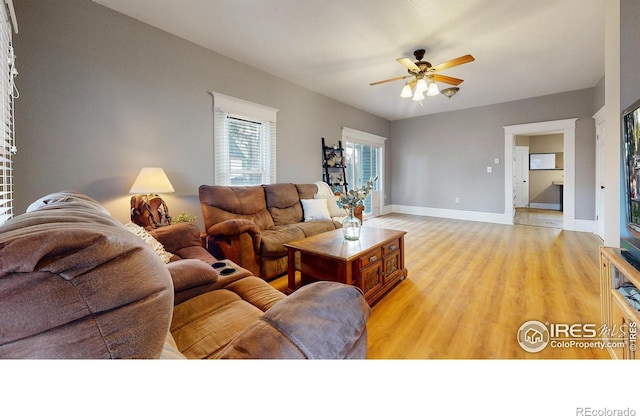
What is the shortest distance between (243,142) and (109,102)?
148cm

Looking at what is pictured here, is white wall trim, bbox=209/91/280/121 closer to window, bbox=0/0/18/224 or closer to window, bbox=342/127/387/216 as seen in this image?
window, bbox=0/0/18/224

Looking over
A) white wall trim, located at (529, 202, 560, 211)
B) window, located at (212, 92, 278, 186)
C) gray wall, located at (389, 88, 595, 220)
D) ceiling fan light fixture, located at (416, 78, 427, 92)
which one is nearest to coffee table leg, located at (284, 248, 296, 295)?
window, located at (212, 92, 278, 186)

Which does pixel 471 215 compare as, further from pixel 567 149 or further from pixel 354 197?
pixel 354 197

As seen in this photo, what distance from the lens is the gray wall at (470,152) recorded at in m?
4.53

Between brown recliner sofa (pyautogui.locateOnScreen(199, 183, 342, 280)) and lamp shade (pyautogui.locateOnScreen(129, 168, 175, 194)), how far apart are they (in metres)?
0.46

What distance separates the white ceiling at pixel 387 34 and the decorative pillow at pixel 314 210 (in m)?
1.93

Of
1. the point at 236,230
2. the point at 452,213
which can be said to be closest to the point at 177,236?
the point at 236,230

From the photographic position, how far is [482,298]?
212 centimetres

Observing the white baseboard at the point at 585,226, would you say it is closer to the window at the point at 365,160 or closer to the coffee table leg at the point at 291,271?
the window at the point at 365,160

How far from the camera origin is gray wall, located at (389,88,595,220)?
4527mm

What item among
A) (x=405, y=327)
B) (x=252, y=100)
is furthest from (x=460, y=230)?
(x=252, y=100)
